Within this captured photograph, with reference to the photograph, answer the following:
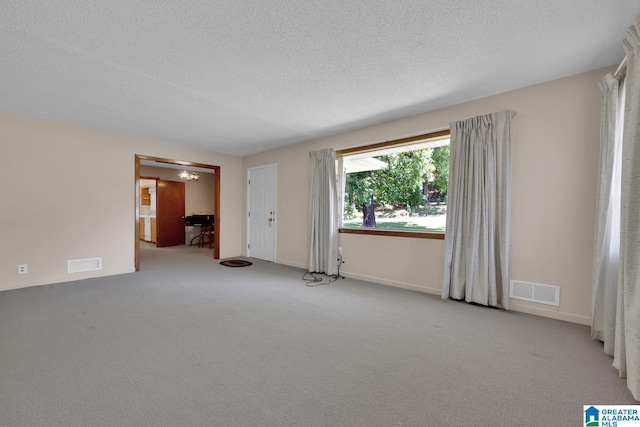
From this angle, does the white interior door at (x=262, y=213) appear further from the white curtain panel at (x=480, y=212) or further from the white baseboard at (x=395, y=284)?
the white curtain panel at (x=480, y=212)

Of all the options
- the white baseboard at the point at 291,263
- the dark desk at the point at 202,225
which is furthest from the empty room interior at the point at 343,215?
the dark desk at the point at 202,225

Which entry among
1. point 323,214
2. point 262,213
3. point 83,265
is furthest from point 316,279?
point 83,265

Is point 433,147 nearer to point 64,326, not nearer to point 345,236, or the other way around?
point 345,236

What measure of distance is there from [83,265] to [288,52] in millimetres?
4557

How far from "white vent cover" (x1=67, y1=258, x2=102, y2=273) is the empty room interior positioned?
32 mm

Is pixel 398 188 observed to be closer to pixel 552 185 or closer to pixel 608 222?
pixel 552 185

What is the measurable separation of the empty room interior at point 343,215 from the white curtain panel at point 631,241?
0.06 ft

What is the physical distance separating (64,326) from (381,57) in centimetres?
378

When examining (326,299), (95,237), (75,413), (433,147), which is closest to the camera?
(75,413)

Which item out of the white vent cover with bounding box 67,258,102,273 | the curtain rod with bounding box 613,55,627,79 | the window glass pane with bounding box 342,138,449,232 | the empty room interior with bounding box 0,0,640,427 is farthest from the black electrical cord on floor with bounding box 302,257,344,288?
the curtain rod with bounding box 613,55,627,79

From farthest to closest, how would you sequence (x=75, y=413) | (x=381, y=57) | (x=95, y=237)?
(x=95, y=237), (x=381, y=57), (x=75, y=413)

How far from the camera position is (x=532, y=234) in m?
2.83

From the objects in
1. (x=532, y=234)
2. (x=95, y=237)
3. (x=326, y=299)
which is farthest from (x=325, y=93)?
(x=95, y=237)

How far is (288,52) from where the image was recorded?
7.35 feet
